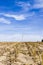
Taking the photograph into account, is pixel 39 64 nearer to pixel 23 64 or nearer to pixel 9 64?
pixel 23 64

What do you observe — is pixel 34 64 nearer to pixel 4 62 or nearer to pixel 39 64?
pixel 39 64

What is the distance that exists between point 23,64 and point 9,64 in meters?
0.67

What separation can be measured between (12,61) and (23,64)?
826mm

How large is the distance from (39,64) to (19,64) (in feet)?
3.09

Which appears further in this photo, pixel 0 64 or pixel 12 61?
pixel 12 61

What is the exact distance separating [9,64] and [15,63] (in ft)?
1.48

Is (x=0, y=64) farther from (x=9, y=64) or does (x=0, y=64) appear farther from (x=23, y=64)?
(x=23, y=64)

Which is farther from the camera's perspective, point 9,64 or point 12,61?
point 12,61

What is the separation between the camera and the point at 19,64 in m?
10.4

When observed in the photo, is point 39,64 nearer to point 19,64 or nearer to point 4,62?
point 19,64

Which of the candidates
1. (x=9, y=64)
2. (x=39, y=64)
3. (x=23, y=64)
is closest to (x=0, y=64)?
(x=9, y=64)

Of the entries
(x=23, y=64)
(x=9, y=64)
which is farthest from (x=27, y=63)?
(x=9, y=64)

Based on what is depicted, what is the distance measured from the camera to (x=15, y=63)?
10648 millimetres

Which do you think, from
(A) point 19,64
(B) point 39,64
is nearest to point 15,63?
(A) point 19,64
